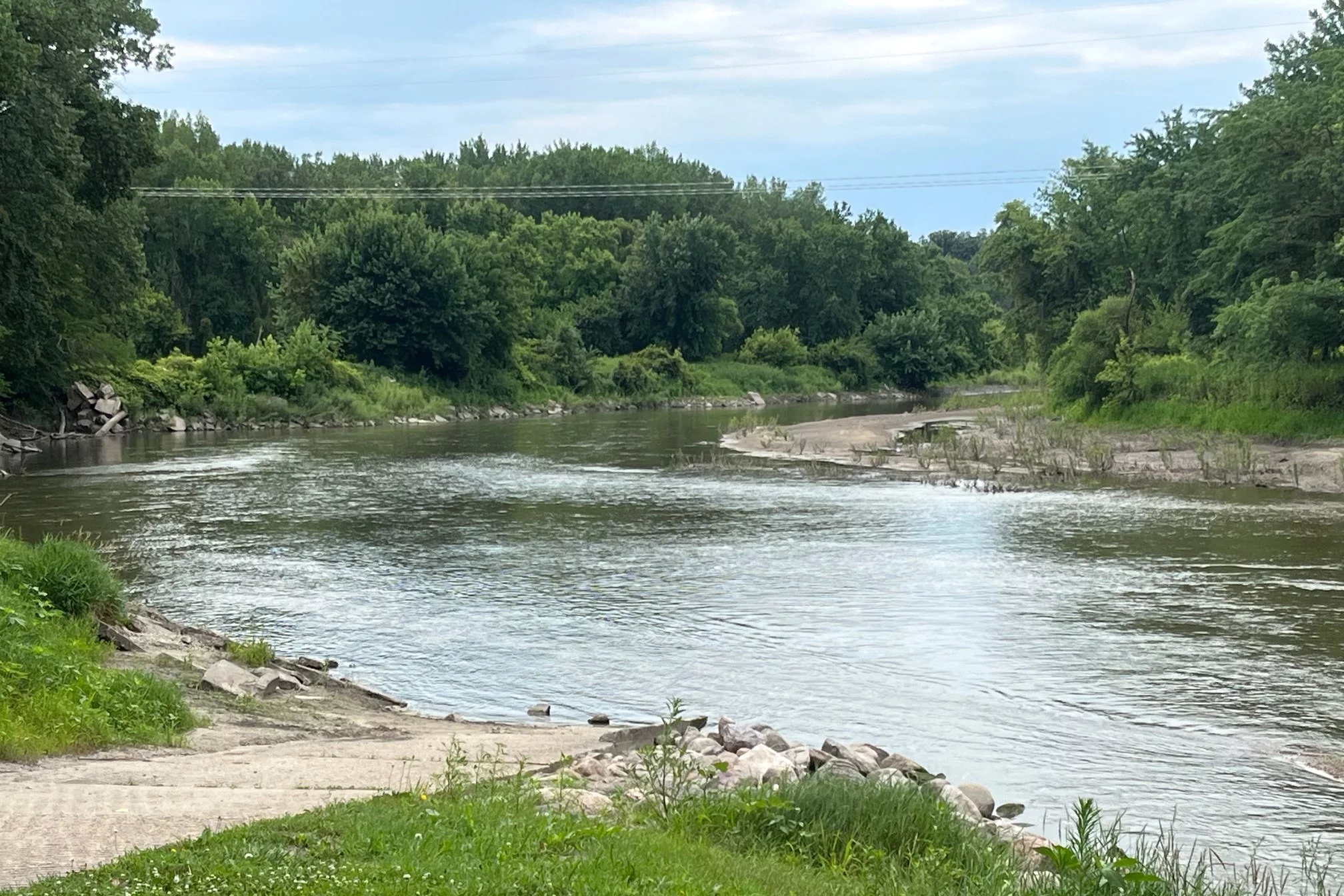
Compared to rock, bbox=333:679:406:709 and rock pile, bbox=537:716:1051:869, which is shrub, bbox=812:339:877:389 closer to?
rock, bbox=333:679:406:709

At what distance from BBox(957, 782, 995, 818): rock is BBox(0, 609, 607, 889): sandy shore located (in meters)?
3.25

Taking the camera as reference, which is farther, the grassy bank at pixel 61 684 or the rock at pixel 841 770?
the grassy bank at pixel 61 684

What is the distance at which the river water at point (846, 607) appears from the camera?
13.0 meters

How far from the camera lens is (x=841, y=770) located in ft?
33.2

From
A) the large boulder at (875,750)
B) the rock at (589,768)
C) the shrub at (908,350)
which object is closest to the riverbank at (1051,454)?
the large boulder at (875,750)

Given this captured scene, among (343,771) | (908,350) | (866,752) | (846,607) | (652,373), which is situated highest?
(908,350)

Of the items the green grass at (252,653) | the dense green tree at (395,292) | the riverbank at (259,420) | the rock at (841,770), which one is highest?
the dense green tree at (395,292)

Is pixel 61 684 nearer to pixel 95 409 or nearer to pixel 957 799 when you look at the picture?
pixel 957 799

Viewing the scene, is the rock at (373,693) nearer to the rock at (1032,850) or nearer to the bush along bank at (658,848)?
the bush along bank at (658,848)

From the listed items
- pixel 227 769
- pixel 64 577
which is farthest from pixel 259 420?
pixel 227 769

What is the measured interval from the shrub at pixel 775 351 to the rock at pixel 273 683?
314ft

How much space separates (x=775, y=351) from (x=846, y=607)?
91.7 m

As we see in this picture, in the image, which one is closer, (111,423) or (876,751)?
(876,751)

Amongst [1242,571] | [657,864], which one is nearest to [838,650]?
[1242,571]
